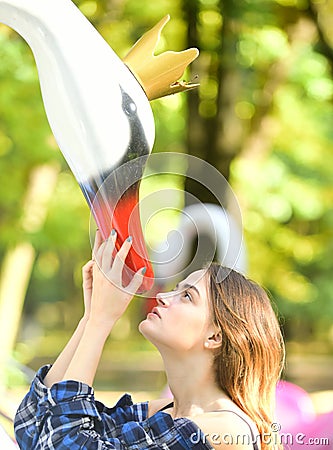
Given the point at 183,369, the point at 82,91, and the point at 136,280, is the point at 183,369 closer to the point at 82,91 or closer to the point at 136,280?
the point at 136,280

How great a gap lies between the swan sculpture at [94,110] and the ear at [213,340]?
9 cm

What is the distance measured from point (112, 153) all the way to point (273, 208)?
3.21 metres

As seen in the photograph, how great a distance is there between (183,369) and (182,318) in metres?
0.05

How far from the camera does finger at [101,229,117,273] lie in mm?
829

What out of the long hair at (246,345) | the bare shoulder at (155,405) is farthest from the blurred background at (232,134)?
the long hair at (246,345)

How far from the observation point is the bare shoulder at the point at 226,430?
0.83 meters

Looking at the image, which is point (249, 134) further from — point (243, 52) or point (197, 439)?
point (197, 439)

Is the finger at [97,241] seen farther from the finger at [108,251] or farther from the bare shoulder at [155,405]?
the bare shoulder at [155,405]

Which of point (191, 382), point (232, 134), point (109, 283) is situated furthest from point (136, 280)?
point (232, 134)

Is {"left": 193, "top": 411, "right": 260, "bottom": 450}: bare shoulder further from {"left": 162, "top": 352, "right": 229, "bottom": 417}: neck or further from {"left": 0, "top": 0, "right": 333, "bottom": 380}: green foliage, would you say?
{"left": 0, "top": 0, "right": 333, "bottom": 380}: green foliage

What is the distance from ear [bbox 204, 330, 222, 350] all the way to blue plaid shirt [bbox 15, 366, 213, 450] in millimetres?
82

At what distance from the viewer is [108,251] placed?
832 mm

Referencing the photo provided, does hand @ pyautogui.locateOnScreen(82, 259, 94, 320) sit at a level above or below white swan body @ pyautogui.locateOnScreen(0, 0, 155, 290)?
below

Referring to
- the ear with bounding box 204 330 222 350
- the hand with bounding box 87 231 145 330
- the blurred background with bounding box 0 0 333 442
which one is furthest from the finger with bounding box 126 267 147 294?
the blurred background with bounding box 0 0 333 442
